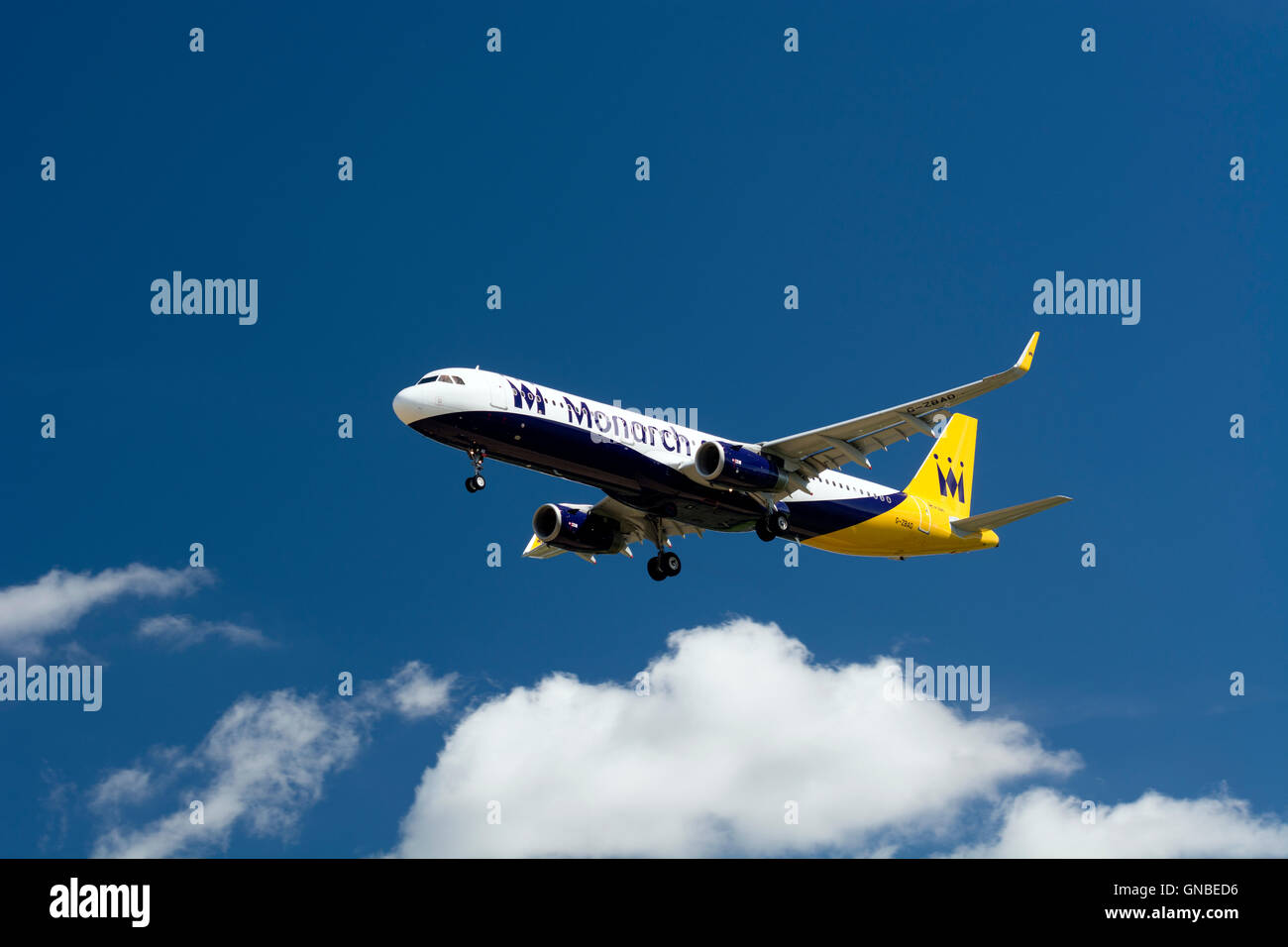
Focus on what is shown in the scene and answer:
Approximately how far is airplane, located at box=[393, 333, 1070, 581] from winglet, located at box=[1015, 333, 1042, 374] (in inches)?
1.9

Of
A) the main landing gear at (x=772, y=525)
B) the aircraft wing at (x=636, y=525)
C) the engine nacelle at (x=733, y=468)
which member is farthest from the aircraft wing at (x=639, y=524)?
the engine nacelle at (x=733, y=468)

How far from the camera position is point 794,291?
60.5m

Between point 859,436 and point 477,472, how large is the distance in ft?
49.3

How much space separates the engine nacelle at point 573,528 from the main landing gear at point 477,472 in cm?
1005

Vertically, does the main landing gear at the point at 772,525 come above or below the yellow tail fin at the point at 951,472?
below

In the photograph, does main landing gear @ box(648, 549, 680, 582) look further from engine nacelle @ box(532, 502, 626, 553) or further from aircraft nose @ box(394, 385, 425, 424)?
aircraft nose @ box(394, 385, 425, 424)

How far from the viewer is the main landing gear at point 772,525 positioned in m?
56.9

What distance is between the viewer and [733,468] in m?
53.6

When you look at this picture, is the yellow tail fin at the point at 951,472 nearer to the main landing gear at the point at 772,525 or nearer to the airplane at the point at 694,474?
the airplane at the point at 694,474

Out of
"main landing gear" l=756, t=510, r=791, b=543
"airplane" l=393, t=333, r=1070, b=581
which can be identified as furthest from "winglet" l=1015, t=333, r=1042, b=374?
"main landing gear" l=756, t=510, r=791, b=543

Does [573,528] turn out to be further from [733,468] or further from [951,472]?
[951,472]
